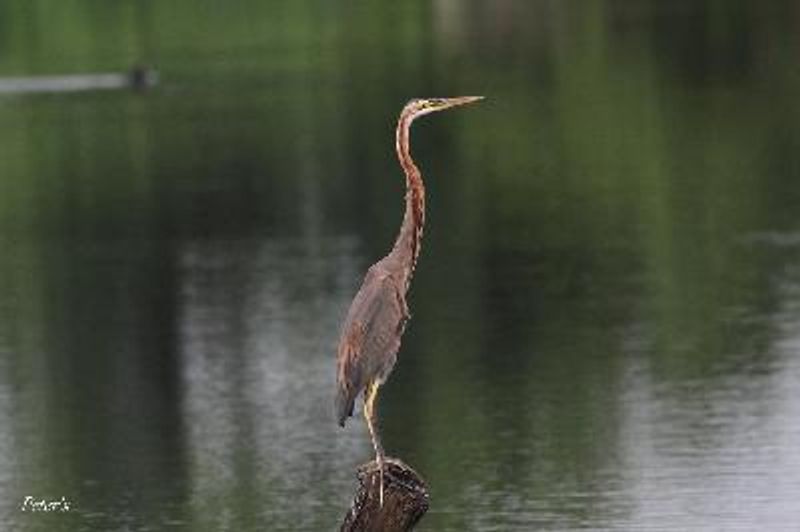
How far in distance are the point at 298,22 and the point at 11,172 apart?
38.0m

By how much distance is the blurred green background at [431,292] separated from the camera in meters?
25.6

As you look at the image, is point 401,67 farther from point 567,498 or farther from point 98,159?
point 567,498

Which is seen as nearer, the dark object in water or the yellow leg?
the yellow leg

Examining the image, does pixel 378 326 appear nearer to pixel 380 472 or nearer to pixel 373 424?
pixel 373 424

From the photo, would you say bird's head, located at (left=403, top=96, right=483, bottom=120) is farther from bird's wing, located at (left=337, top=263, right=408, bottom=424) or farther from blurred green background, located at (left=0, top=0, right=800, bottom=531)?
blurred green background, located at (left=0, top=0, right=800, bottom=531)

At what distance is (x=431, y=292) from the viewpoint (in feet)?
121

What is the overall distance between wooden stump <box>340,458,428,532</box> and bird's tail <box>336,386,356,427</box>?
0.52 meters

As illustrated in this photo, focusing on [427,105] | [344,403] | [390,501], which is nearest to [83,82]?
[344,403]

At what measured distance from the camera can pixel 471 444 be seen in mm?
26859

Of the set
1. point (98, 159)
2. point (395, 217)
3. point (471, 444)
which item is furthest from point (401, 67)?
point (471, 444)

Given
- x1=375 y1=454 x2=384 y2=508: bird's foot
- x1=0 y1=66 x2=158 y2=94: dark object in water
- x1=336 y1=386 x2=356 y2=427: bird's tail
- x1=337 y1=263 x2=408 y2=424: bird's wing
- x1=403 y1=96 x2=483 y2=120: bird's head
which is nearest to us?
x1=375 y1=454 x2=384 y2=508: bird's foot

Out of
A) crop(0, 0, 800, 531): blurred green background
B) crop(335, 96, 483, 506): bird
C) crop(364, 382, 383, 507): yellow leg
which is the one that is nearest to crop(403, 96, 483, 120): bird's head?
crop(335, 96, 483, 506): bird

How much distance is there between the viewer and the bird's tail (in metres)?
15.0

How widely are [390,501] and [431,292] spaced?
22462 mm
